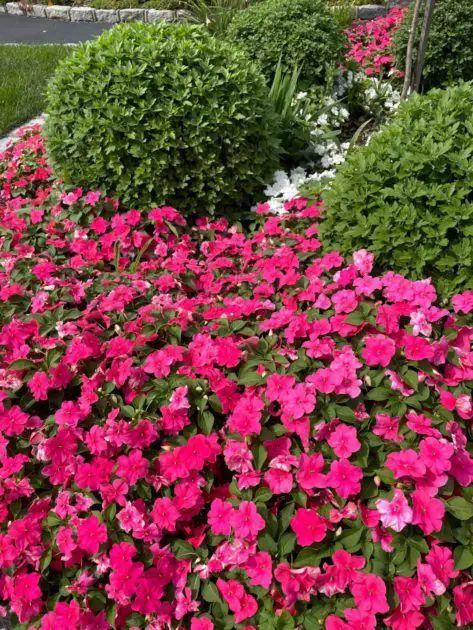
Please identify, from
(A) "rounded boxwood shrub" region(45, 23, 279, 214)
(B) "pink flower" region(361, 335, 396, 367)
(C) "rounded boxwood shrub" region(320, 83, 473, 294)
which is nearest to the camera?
(B) "pink flower" region(361, 335, 396, 367)

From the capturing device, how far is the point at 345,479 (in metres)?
1.99

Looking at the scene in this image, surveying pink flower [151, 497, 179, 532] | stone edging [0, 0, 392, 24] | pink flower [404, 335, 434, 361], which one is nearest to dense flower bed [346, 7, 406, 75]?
stone edging [0, 0, 392, 24]

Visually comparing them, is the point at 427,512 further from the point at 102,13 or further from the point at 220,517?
the point at 102,13

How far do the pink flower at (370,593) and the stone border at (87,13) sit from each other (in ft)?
31.1

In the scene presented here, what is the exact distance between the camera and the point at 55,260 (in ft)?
11.2

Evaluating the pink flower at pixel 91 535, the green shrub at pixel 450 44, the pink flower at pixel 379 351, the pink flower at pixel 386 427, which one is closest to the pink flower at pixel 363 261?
the pink flower at pixel 379 351

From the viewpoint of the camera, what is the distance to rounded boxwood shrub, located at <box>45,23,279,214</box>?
11.7ft

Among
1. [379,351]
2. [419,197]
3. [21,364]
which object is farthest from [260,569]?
[419,197]

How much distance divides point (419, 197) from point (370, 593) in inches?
67.2

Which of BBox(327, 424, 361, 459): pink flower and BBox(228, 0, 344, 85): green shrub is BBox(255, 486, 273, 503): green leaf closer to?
BBox(327, 424, 361, 459): pink flower

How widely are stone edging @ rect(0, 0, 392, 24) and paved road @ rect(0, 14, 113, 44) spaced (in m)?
0.14

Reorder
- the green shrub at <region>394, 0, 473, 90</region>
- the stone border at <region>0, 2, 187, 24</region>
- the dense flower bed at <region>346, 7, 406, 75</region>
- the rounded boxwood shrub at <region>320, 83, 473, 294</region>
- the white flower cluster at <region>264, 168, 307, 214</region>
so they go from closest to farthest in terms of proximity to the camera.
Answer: the rounded boxwood shrub at <region>320, 83, 473, 294</region> < the white flower cluster at <region>264, 168, 307, 214</region> < the green shrub at <region>394, 0, 473, 90</region> < the dense flower bed at <region>346, 7, 406, 75</region> < the stone border at <region>0, 2, 187, 24</region>

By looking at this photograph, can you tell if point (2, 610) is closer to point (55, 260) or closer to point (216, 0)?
point (55, 260)

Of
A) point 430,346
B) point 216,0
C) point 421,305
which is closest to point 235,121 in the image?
point 421,305
